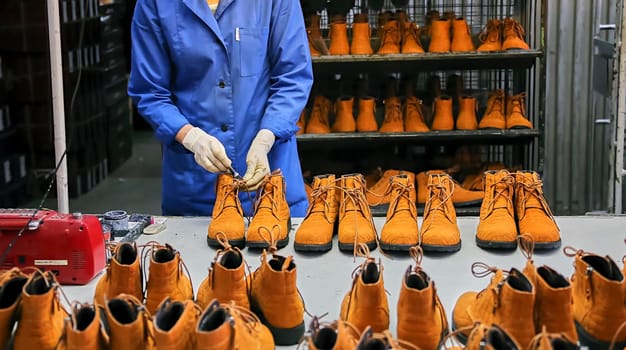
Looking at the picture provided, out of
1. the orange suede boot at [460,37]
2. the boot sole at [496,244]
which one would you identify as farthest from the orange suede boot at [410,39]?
the boot sole at [496,244]

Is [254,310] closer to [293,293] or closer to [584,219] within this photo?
[293,293]

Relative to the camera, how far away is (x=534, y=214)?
2141 millimetres

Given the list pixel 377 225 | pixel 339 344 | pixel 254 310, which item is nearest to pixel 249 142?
pixel 377 225

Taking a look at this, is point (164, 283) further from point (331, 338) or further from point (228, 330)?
point (331, 338)

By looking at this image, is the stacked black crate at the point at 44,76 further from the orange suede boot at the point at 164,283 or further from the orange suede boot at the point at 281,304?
the orange suede boot at the point at 281,304

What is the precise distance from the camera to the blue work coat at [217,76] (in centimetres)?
259

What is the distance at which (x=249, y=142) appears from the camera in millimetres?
2727

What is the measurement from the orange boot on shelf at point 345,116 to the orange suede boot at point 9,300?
2.92 meters

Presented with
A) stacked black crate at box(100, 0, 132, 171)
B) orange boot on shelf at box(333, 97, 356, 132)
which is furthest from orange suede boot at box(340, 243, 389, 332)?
stacked black crate at box(100, 0, 132, 171)

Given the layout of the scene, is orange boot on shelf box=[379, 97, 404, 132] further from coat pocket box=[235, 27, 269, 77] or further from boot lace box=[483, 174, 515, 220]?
boot lace box=[483, 174, 515, 220]

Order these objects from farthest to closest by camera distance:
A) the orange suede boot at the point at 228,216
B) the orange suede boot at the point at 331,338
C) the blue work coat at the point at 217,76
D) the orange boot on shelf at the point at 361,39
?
the orange boot on shelf at the point at 361,39
the blue work coat at the point at 217,76
the orange suede boot at the point at 228,216
the orange suede boot at the point at 331,338

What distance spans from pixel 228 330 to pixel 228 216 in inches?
33.8

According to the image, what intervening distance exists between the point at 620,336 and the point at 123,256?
972 millimetres

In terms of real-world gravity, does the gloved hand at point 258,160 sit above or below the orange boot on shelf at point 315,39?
below
